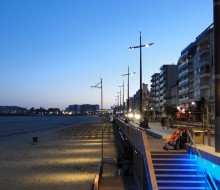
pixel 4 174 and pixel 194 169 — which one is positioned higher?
pixel 194 169

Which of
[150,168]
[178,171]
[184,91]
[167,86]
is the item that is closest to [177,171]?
[178,171]

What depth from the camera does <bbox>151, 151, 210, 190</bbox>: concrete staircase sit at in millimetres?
14386

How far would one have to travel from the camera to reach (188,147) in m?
17.5

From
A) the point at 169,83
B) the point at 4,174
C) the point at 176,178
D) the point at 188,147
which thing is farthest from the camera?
the point at 169,83

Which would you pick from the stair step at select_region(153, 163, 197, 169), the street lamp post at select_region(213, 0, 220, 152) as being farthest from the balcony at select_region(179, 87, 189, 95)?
the stair step at select_region(153, 163, 197, 169)

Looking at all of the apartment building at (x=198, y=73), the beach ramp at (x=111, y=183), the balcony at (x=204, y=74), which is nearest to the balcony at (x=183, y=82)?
the apartment building at (x=198, y=73)

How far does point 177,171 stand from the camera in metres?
15.4

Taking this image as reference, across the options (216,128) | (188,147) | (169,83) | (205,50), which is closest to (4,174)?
(188,147)

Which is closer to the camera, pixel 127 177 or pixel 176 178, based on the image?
pixel 176 178

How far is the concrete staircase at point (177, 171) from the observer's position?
14.4 meters

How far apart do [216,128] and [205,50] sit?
8290 centimetres

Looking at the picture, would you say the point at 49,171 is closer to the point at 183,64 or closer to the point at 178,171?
the point at 178,171

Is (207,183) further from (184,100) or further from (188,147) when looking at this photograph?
(184,100)

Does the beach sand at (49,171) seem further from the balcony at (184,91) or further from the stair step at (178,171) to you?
the balcony at (184,91)
